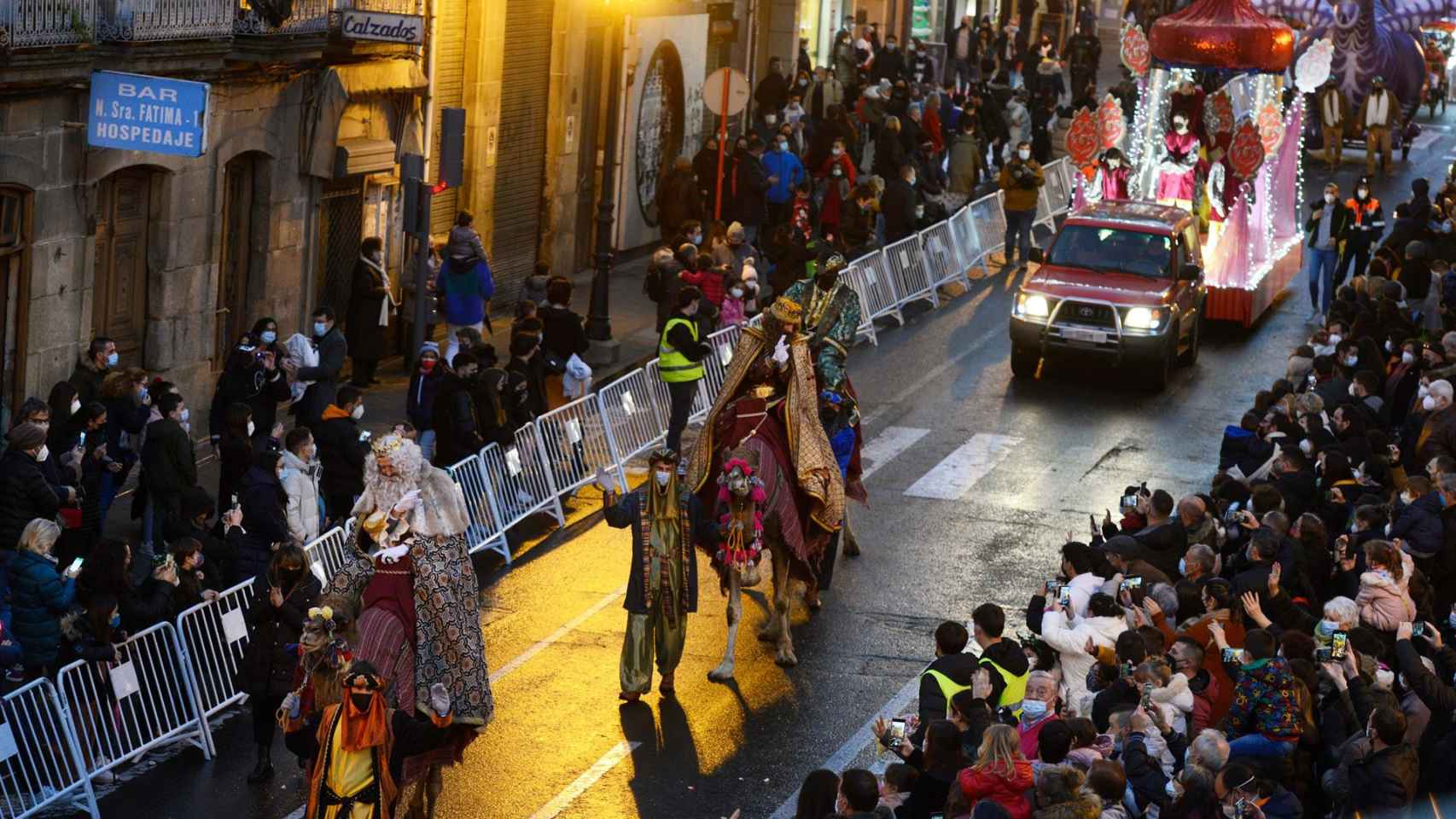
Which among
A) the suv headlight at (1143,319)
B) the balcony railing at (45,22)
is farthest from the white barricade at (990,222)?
the balcony railing at (45,22)

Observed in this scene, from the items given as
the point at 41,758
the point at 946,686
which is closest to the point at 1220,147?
the point at 946,686

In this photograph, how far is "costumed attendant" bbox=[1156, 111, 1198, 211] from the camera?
29250 mm

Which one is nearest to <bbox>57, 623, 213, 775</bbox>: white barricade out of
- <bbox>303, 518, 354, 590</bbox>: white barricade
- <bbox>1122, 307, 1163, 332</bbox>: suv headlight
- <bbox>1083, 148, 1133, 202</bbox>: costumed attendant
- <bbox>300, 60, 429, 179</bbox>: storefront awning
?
<bbox>303, 518, 354, 590</bbox>: white barricade

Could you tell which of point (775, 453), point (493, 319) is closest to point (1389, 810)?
point (775, 453)

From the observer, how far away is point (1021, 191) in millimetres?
30453

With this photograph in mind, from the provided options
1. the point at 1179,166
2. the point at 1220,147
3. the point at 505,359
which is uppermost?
the point at 1220,147

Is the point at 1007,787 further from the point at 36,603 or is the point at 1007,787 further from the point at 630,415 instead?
the point at 630,415

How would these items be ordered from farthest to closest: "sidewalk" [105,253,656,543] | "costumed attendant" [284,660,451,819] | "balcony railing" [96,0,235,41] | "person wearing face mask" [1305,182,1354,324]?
1. "person wearing face mask" [1305,182,1354,324]
2. "sidewalk" [105,253,656,543]
3. "balcony railing" [96,0,235,41]
4. "costumed attendant" [284,660,451,819]

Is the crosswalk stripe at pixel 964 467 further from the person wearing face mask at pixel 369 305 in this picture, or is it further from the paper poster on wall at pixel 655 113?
the paper poster on wall at pixel 655 113

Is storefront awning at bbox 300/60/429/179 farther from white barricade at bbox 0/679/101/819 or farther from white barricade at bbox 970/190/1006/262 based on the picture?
white barricade at bbox 0/679/101/819

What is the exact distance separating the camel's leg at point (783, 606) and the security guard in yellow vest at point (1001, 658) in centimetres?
339

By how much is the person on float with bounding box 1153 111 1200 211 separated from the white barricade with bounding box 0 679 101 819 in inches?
755

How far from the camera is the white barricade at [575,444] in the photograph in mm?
19453

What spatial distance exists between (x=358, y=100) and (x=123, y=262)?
4.15 metres
